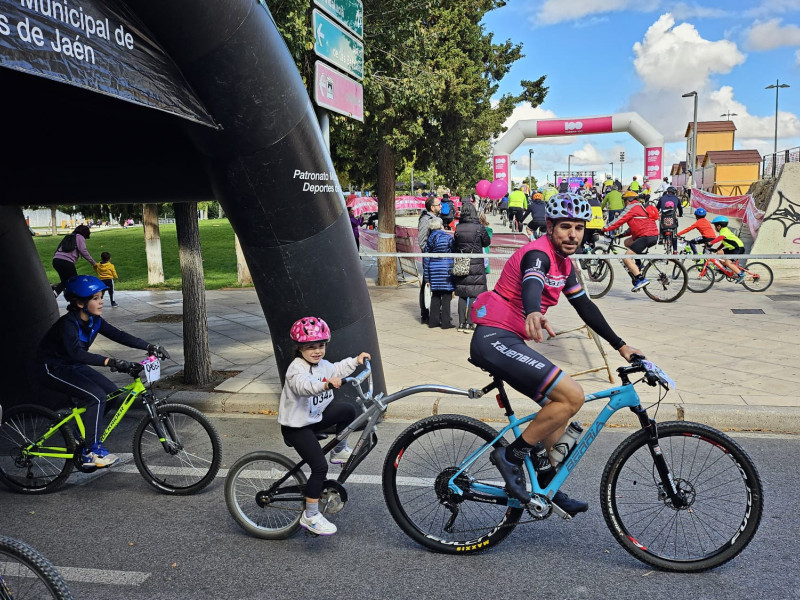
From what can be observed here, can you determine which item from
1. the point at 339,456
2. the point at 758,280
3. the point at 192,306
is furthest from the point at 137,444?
the point at 758,280

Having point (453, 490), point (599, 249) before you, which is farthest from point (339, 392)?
point (599, 249)

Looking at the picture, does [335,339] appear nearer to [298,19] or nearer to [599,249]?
[298,19]

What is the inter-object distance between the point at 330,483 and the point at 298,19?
7.64 meters

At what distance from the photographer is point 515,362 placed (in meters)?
3.83

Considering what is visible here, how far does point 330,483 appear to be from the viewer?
13.5 feet

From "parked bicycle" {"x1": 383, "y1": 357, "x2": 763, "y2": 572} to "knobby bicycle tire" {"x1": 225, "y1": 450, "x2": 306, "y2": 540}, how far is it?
0.62 m

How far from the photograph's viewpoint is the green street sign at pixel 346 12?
6188 millimetres

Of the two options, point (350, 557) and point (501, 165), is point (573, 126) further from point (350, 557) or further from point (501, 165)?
point (350, 557)

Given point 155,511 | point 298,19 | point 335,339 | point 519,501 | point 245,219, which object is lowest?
point 155,511

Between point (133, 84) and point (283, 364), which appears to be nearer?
point (133, 84)

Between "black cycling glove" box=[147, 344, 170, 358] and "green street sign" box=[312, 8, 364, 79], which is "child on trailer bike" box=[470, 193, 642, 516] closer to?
"black cycling glove" box=[147, 344, 170, 358]

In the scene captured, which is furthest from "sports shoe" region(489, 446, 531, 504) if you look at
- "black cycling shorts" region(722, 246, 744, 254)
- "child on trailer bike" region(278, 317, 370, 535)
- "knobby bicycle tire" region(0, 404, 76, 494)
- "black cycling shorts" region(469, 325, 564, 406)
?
"black cycling shorts" region(722, 246, 744, 254)

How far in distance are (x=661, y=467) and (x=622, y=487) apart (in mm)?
231

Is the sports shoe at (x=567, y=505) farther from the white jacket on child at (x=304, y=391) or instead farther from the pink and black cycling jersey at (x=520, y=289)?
the white jacket on child at (x=304, y=391)
